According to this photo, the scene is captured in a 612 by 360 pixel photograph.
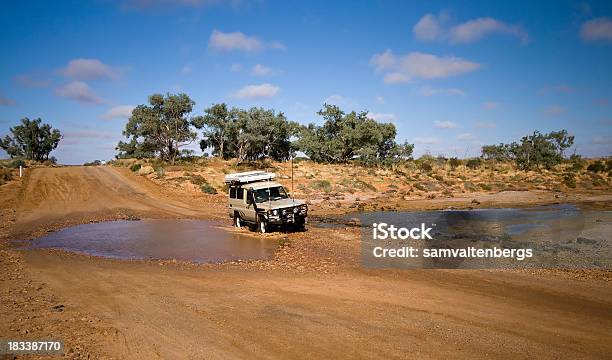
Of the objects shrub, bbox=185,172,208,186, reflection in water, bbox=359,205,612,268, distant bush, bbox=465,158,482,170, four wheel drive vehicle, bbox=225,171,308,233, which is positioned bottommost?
reflection in water, bbox=359,205,612,268

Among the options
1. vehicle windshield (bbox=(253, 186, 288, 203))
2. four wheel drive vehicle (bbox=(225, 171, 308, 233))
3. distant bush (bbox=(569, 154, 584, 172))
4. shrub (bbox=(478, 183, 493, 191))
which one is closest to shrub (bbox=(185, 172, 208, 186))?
four wheel drive vehicle (bbox=(225, 171, 308, 233))

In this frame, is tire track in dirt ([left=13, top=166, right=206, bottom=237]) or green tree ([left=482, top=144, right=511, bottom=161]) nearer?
tire track in dirt ([left=13, top=166, right=206, bottom=237])

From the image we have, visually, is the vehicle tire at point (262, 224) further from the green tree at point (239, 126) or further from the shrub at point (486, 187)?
the green tree at point (239, 126)

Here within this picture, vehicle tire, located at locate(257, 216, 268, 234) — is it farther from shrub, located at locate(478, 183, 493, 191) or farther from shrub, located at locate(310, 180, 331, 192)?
shrub, located at locate(478, 183, 493, 191)

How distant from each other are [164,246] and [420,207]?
1798 cm

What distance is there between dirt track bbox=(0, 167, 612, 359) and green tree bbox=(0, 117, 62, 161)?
212 ft

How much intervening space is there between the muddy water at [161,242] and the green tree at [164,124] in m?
31.3

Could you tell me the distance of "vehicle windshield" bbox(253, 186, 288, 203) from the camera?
1952 centimetres

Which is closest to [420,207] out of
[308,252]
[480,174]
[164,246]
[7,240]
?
[308,252]

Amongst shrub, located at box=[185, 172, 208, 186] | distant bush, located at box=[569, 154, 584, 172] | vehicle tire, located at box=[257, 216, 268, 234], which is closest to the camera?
vehicle tire, located at box=[257, 216, 268, 234]

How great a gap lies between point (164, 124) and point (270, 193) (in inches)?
1459

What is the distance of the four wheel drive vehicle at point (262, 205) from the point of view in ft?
60.6

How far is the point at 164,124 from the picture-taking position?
5234 cm

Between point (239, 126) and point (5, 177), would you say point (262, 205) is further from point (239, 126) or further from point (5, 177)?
point (239, 126)
